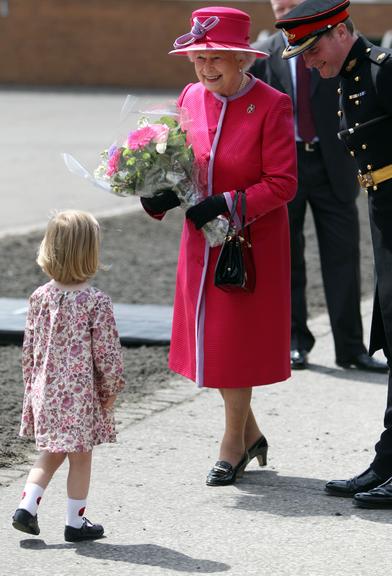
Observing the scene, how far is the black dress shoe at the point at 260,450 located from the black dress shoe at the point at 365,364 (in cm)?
185

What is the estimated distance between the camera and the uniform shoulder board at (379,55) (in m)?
4.76

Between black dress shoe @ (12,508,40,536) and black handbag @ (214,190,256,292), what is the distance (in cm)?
122

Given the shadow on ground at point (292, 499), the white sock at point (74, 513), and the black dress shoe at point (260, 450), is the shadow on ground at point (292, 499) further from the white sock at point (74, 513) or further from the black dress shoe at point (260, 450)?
the white sock at point (74, 513)

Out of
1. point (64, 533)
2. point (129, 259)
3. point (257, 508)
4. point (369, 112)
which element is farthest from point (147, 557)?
point (129, 259)

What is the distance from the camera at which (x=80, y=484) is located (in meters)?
4.55

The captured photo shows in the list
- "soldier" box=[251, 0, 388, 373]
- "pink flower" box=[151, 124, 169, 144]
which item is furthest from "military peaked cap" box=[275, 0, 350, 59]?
"soldier" box=[251, 0, 388, 373]

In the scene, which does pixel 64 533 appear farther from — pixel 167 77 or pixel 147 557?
pixel 167 77

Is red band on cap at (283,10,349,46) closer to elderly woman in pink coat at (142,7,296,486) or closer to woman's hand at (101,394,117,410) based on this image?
elderly woman in pink coat at (142,7,296,486)

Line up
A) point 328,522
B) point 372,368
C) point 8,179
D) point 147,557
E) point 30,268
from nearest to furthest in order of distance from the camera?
point 147,557
point 328,522
point 372,368
point 30,268
point 8,179

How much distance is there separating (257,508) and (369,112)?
156 centimetres

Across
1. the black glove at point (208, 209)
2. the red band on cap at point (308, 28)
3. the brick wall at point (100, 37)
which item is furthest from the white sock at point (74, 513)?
the brick wall at point (100, 37)

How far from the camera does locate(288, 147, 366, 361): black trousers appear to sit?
7.30m

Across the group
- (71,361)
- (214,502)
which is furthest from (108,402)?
(214,502)

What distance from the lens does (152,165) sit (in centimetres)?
500
